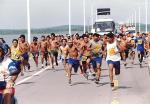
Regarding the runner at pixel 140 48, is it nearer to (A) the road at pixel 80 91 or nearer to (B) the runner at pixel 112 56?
(A) the road at pixel 80 91

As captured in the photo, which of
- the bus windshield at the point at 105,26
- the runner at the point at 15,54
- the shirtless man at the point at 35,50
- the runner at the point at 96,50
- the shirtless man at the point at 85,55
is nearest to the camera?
the runner at the point at 96,50

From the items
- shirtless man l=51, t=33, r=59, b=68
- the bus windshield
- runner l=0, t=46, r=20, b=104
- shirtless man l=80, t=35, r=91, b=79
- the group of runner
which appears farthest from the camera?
the bus windshield

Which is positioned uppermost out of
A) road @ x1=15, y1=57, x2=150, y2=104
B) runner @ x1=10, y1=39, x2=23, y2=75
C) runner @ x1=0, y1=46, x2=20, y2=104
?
runner @ x1=0, y1=46, x2=20, y2=104

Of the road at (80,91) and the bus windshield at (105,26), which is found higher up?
the bus windshield at (105,26)

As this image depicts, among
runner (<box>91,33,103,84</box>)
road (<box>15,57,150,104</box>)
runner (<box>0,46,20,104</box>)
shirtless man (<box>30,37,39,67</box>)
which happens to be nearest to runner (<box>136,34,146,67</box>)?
shirtless man (<box>30,37,39,67</box>)

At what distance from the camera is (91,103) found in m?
14.5

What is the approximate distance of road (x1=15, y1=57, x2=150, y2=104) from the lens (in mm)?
15117

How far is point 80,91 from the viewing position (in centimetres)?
1769

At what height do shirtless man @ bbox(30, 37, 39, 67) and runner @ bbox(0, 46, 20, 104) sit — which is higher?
runner @ bbox(0, 46, 20, 104)

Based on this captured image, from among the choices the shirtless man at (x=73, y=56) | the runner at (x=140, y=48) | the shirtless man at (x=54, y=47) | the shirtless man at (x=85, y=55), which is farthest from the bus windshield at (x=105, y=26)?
the shirtless man at (x=73, y=56)

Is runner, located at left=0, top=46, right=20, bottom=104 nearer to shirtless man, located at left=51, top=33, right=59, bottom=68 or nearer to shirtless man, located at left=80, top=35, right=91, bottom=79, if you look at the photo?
shirtless man, located at left=80, top=35, right=91, bottom=79

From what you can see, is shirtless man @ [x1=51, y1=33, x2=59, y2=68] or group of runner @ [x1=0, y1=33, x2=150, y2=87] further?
shirtless man @ [x1=51, y1=33, x2=59, y2=68]

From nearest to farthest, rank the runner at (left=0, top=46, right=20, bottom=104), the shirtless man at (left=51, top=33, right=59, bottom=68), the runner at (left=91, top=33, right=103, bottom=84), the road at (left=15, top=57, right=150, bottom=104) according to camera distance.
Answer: the runner at (left=0, top=46, right=20, bottom=104) < the road at (left=15, top=57, right=150, bottom=104) < the runner at (left=91, top=33, right=103, bottom=84) < the shirtless man at (left=51, top=33, right=59, bottom=68)

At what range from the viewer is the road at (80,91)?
49.6 feet
